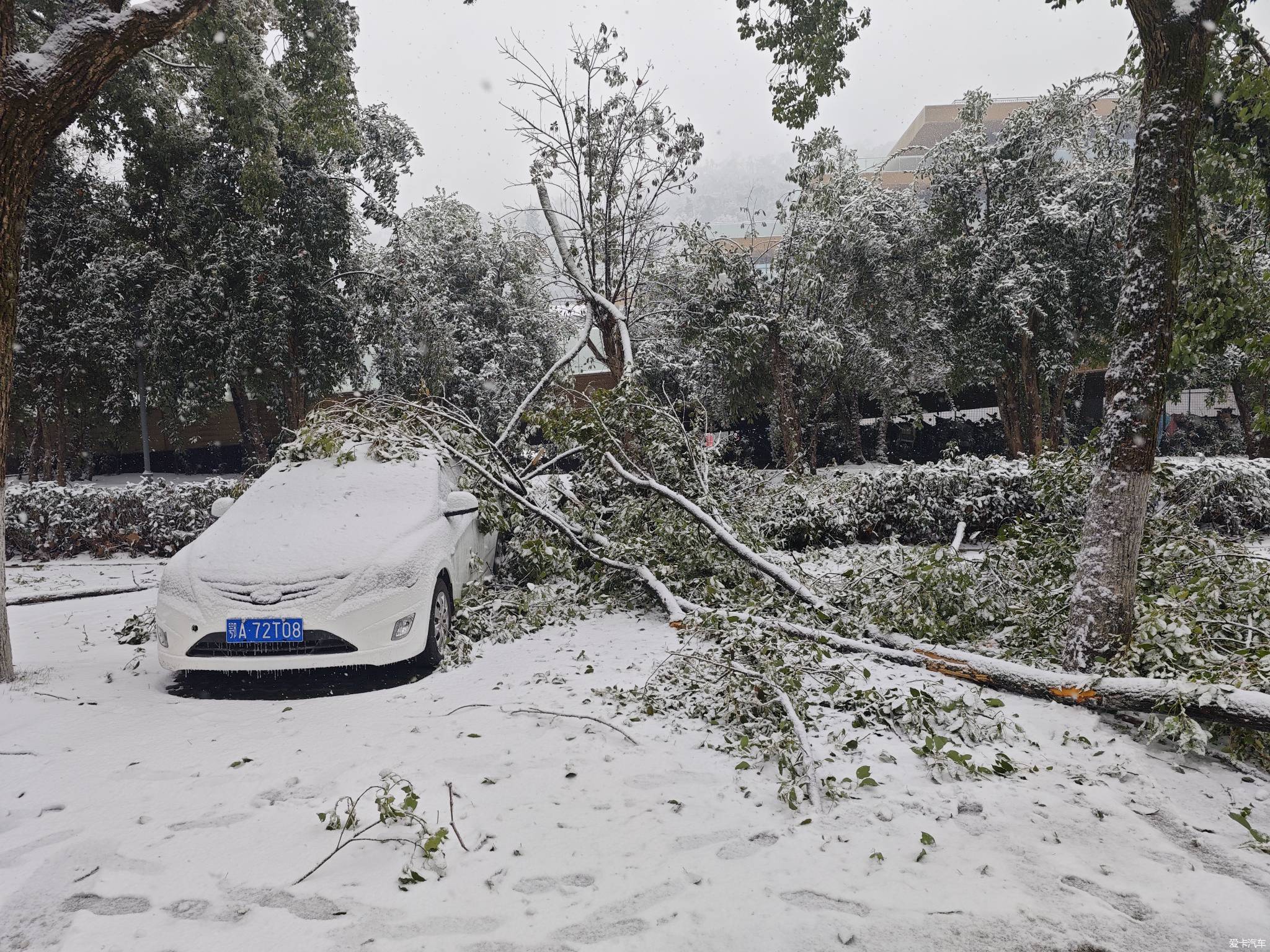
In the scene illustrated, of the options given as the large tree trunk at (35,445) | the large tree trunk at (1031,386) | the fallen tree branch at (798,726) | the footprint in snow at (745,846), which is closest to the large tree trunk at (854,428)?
the large tree trunk at (1031,386)

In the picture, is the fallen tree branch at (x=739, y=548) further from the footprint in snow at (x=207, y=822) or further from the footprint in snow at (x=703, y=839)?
the footprint in snow at (x=207, y=822)

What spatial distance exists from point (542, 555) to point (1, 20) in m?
4.86

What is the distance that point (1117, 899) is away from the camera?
7.36 ft

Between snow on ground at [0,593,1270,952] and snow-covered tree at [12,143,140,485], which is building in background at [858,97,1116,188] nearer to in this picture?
snow-covered tree at [12,143,140,485]

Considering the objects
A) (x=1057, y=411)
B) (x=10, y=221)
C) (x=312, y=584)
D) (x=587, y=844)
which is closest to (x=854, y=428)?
(x=1057, y=411)

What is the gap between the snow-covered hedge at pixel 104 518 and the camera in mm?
9898

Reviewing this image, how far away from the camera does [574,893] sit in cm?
236

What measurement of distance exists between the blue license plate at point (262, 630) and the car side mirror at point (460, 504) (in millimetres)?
1437

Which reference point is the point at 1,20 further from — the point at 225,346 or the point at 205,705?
the point at 225,346

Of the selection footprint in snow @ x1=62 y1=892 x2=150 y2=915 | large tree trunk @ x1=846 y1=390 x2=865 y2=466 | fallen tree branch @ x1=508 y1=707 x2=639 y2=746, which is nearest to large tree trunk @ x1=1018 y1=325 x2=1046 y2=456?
large tree trunk @ x1=846 y1=390 x2=865 y2=466

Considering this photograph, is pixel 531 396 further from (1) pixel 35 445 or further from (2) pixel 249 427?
(1) pixel 35 445

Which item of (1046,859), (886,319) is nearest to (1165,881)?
(1046,859)

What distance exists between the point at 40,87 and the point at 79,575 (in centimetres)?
740

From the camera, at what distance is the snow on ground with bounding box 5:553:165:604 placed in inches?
309
